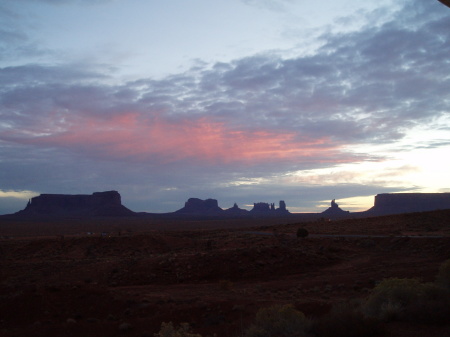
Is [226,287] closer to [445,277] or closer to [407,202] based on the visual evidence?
[445,277]

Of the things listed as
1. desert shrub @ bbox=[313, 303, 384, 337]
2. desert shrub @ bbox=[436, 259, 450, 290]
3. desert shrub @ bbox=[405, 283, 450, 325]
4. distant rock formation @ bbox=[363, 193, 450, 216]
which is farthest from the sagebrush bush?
distant rock formation @ bbox=[363, 193, 450, 216]

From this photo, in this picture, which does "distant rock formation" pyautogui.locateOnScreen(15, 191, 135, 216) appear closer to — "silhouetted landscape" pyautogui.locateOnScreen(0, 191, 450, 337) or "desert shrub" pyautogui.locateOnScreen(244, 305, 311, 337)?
"silhouetted landscape" pyautogui.locateOnScreen(0, 191, 450, 337)

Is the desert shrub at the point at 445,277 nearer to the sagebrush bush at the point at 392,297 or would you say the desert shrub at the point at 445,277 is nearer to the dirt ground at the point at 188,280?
the sagebrush bush at the point at 392,297

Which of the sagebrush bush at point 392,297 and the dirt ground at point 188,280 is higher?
the sagebrush bush at point 392,297

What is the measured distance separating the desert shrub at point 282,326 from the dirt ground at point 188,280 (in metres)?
1.20

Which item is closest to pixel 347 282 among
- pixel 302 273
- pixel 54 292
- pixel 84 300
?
pixel 302 273

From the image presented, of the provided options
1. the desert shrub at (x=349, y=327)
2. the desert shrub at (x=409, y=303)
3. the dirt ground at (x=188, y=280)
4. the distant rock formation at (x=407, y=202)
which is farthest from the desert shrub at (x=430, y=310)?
the distant rock formation at (x=407, y=202)

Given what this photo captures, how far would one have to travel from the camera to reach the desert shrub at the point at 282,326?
9203 millimetres

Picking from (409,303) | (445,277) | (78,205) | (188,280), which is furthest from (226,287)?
(78,205)

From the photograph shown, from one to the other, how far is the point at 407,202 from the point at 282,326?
183m

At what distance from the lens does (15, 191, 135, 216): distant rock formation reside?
616 ft

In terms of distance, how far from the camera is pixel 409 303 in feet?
35.7

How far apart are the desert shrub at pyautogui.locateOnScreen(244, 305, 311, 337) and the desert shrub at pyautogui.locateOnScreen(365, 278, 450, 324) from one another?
2.20 meters

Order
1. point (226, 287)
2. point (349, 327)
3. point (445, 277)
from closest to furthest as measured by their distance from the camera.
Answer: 1. point (349, 327)
2. point (445, 277)
3. point (226, 287)
